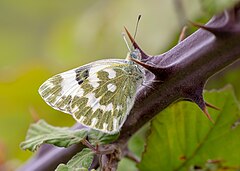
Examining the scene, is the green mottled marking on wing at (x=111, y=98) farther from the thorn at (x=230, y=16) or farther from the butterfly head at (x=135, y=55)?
the thorn at (x=230, y=16)

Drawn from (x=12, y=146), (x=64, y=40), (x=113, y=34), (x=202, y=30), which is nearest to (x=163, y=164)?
(x=202, y=30)

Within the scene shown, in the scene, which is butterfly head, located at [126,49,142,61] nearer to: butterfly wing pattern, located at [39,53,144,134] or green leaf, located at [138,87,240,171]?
butterfly wing pattern, located at [39,53,144,134]

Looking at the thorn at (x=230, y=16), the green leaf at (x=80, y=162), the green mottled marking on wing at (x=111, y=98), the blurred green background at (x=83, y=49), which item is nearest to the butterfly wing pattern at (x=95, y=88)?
the green mottled marking on wing at (x=111, y=98)

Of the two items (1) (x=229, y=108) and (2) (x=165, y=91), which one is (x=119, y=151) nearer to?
(2) (x=165, y=91)

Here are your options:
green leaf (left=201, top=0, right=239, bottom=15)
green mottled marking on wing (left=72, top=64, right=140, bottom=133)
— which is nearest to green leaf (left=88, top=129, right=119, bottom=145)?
green mottled marking on wing (left=72, top=64, right=140, bottom=133)

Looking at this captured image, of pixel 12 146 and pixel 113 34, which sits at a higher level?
pixel 113 34

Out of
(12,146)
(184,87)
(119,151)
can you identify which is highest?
(184,87)

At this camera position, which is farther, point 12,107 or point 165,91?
point 12,107
